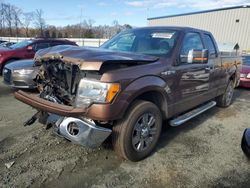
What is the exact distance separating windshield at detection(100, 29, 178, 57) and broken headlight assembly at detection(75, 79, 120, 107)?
132cm

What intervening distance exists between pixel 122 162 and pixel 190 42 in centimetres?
241

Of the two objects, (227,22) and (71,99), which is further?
(227,22)

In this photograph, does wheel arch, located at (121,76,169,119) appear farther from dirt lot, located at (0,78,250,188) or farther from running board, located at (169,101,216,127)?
dirt lot, located at (0,78,250,188)

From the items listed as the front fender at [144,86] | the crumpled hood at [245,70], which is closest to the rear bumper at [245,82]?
the crumpled hood at [245,70]

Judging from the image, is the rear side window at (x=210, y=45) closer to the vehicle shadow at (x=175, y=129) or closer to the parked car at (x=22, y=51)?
the vehicle shadow at (x=175, y=129)

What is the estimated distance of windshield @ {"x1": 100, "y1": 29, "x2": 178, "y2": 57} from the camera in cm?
391

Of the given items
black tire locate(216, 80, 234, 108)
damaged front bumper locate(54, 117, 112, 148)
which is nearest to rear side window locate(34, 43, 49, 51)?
black tire locate(216, 80, 234, 108)

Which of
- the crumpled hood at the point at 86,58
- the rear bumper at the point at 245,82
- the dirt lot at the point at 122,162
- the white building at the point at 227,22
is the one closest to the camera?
the crumpled hood at the point at 86,58

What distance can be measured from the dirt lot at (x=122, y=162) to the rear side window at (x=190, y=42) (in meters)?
1.53

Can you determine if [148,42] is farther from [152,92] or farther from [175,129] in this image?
[175,129]

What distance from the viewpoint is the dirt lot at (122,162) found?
2961 millimetres

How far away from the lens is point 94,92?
2822 mm

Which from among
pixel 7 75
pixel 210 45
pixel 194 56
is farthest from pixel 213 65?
pixel 7 75

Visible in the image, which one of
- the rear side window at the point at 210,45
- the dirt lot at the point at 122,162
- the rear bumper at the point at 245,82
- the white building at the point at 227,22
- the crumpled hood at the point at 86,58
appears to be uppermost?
→ the white building at the point at 227,22
